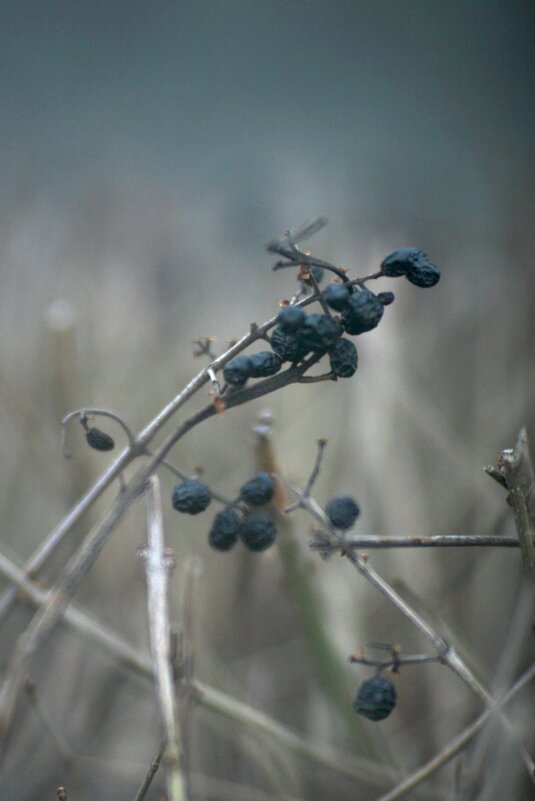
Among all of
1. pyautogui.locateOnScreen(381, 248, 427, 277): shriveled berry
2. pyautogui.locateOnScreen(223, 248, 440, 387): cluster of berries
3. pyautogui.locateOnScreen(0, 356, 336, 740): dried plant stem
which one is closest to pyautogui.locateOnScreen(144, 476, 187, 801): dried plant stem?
pyautogui.locateOnScreen(0, 356, 336, 740): dried plant stem

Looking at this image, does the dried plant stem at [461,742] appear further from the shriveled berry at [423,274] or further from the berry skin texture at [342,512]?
the shriveled berry at [423,274]

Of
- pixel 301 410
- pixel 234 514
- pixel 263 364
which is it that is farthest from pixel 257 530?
pixel 301 410

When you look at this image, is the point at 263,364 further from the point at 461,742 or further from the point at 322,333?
the point at 461,742

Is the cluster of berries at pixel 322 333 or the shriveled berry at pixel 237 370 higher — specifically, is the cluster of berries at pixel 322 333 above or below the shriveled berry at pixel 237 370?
above

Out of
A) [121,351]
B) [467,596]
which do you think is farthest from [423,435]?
[121,351]

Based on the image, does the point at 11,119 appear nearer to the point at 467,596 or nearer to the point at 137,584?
the point at 137,584

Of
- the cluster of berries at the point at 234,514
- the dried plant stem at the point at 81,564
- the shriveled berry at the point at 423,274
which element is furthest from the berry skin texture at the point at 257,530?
the shriveled berry at the point at 423,274
